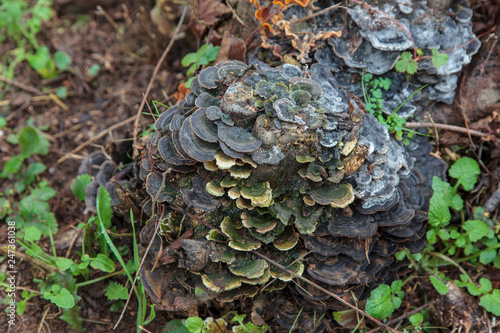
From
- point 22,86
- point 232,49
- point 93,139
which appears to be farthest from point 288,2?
point 22,86

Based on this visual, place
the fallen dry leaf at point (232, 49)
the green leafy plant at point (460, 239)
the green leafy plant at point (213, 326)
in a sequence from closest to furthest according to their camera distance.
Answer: the green leafy plant at point (213, 326) → the green leafy plant at point (460, 239) → the fallen dry leaf at point (232, 49)

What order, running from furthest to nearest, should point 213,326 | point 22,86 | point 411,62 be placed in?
point 22,86 < point 411,62 < point 213,326

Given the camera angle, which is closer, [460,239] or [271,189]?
[271,189]

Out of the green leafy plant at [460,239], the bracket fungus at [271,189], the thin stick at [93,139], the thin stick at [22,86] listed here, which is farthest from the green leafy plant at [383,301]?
the thin stick at [22,86]

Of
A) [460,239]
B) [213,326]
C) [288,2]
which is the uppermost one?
[288,2]

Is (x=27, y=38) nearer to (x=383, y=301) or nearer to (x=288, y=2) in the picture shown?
(x=288, y=2)

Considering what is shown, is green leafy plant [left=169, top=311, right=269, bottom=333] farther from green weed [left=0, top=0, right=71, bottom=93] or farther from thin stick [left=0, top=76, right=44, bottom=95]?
green weed [left=0, top=0, right=71, bottom=93]

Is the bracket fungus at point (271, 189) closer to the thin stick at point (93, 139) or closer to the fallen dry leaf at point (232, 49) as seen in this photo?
the fallen dry leaf at point (232, 49)
